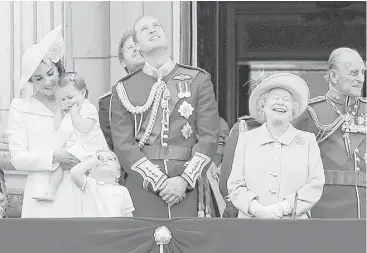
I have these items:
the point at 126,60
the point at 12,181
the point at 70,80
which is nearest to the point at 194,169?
the point at 70,80

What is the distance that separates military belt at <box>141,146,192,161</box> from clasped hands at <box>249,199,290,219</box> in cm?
56

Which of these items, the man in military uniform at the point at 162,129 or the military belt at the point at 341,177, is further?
the military belt at the point at 341,177

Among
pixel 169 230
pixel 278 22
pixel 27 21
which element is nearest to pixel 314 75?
pixel 278 22

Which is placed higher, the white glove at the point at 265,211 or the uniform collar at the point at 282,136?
the uniform collar at the point at 282,136

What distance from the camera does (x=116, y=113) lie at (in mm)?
7512

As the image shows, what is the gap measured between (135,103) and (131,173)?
41 cm

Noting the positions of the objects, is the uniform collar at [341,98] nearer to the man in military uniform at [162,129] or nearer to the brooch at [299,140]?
the brooch at [299,140]

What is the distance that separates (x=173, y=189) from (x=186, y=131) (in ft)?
1.13

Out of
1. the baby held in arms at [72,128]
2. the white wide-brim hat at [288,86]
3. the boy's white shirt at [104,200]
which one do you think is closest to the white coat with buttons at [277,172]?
the white wide-brim hat at [288,86]

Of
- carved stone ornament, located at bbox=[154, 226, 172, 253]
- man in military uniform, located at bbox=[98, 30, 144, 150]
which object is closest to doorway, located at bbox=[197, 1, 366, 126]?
man in military uniform, located at bbox=[98, 30, 144, 150]

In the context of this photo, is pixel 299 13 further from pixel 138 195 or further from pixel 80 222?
pixel 80 222

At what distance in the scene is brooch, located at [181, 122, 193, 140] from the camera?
24.3ft

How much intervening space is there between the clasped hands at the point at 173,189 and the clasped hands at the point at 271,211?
43 centimetres

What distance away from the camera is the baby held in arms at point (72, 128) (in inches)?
286
